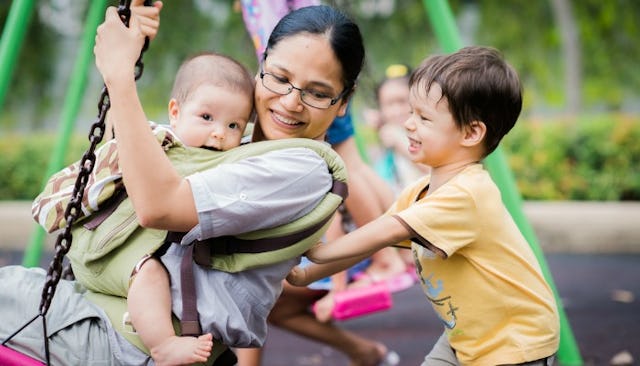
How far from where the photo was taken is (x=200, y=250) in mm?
2008

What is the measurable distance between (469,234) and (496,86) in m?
0.41

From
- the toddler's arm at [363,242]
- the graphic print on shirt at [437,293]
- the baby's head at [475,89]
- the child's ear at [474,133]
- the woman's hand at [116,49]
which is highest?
the woman's hand at [116,49]

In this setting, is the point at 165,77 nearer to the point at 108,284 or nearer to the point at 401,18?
the point at 401,18

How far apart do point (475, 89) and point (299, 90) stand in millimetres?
470

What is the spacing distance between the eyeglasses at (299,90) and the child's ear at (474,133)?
378 mm

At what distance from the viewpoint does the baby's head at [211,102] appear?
2.14 m

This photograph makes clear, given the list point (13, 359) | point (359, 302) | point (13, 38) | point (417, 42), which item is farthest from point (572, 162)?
point (13, 359)

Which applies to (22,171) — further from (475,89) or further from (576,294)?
(475,89)

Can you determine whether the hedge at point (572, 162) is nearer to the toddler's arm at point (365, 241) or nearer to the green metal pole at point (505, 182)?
the green metal pole at point (505, 182)

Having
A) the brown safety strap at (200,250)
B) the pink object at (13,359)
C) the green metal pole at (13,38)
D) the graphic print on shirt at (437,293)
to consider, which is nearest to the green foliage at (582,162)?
the green metal pole at (13,38)

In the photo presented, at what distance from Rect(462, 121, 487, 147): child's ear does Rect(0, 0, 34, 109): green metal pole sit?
192cm

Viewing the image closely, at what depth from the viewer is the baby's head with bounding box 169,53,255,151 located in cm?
214

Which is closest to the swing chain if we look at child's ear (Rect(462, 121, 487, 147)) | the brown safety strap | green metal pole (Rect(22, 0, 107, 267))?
the brown safety strap

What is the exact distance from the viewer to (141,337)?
6.50ft
